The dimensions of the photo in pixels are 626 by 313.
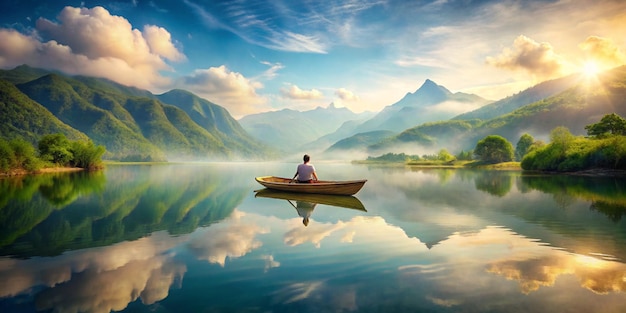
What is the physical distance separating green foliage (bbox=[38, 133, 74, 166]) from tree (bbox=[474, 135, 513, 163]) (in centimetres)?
12542

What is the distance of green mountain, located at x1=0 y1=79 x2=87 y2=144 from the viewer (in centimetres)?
14462

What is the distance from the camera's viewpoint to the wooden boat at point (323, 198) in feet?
63.5

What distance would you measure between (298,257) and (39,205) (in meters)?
20.0

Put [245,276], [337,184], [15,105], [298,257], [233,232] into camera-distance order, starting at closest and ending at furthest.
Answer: [245,276]
[298,257]
[233,232]
[337,184]
[15,105]

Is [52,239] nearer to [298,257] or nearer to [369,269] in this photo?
[298,257]

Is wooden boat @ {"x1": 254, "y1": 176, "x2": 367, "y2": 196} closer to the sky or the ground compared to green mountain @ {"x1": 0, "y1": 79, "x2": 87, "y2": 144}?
closer to the ground

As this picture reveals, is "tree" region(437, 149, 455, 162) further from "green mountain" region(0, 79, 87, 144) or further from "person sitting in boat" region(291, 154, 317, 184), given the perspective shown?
"green mountain" region(0, 79, 87, 144)

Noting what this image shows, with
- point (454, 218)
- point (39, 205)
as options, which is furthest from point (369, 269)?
point (39, 205)

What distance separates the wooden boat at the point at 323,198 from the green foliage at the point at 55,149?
2776 inches

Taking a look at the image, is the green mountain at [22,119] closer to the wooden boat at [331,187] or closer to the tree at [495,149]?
the wooden boat at [331,187]

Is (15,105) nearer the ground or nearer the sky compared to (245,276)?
nearer the sky

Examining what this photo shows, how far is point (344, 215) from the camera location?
15.7 meters

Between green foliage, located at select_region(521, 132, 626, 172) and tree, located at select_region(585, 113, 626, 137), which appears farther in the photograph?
tree, located at select_region(585, 113, 626, 137)

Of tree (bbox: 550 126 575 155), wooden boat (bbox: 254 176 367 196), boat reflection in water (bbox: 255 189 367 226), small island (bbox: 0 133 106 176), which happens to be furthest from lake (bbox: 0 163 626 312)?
tree (bbox: 550 126 575 155)
